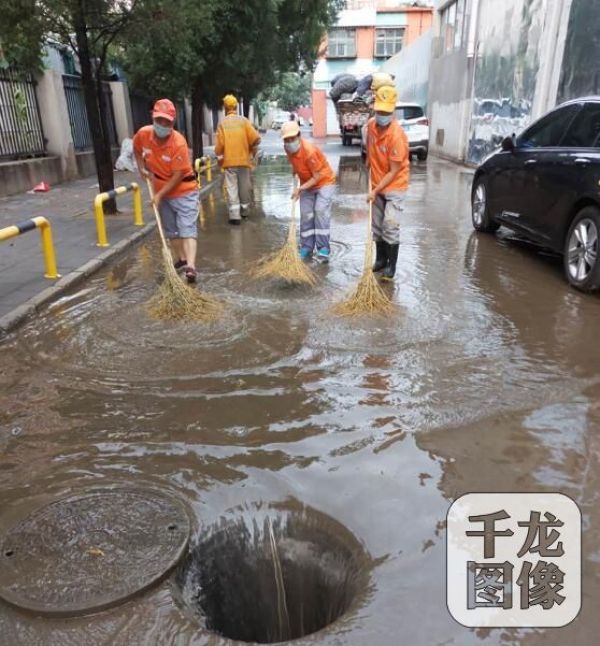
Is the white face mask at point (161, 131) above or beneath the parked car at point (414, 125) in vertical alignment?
above

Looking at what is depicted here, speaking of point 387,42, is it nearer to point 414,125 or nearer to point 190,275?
point 414,125

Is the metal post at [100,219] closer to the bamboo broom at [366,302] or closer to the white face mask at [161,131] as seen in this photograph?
the white face mask at [161,131]

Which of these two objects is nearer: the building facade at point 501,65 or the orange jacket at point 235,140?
the orange jacket at point 235,140

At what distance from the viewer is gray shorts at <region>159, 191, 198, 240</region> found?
6030 millimetres

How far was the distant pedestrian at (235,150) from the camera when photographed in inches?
362

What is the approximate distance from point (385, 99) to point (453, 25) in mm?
18992

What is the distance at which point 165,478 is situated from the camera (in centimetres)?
298

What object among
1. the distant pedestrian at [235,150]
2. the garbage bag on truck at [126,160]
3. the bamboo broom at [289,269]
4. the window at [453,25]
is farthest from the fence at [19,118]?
the window at [453,25]

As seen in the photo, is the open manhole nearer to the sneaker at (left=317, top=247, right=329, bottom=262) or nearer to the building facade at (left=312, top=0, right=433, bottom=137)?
the sneaker at (left=317, top=247, right=329, bottom=262)

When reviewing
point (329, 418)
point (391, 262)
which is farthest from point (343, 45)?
point (329, 418)

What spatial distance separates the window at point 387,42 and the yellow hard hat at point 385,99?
47.7m

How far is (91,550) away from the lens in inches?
98.0

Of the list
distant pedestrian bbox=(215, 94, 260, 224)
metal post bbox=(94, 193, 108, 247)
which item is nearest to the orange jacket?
distant pedestrian bbox=(215, 94, 260, 224)

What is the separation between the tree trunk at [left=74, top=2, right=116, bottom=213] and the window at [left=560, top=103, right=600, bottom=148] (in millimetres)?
6251
